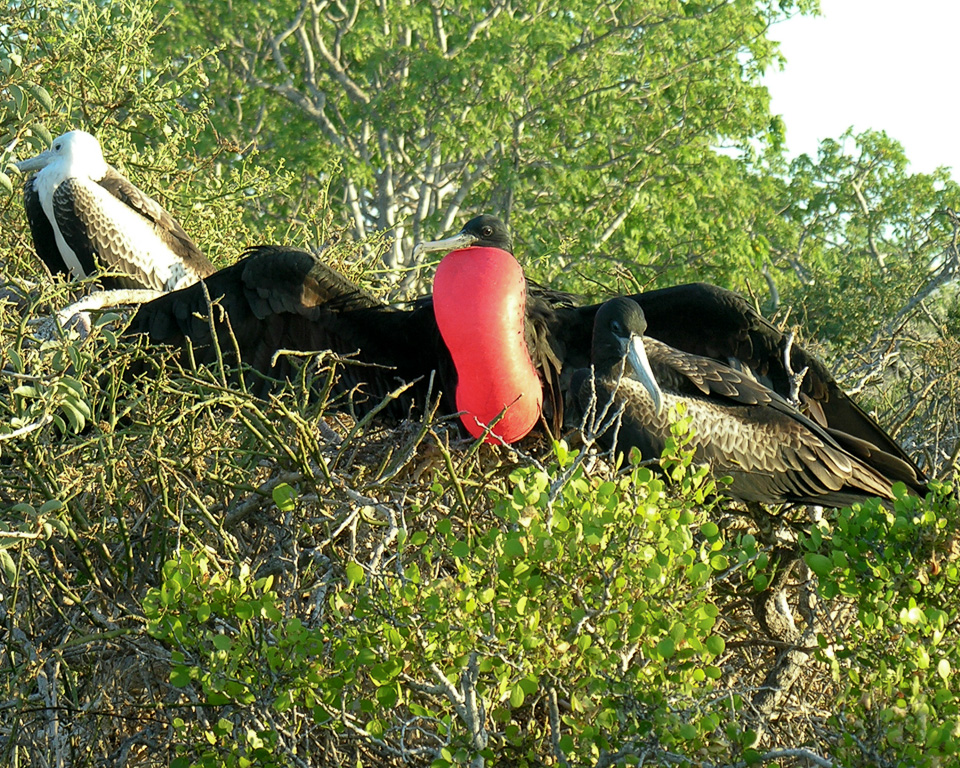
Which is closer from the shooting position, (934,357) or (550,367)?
(550,367)

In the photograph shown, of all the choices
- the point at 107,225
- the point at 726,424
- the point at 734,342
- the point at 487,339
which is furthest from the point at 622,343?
the point at 107,225

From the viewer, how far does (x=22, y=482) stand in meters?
3.20

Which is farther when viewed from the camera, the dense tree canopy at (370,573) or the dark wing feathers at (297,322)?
the dark wing feathers at (297,322)

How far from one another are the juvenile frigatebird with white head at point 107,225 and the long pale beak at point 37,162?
0.02 meters

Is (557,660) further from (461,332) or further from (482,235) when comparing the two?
(482,235)

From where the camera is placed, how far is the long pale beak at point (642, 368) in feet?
12.9

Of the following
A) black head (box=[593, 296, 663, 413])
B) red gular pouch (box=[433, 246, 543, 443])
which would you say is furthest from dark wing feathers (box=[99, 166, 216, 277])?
black head (box=[593, 296, 663, 413])

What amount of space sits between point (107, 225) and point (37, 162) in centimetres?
60

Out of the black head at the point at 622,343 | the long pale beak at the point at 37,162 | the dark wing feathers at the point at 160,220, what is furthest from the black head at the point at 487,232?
the long pale beak at the point at 37,162

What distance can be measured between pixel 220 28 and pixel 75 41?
954cm

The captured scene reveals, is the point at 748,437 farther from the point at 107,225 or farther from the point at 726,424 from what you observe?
the point at 107,225

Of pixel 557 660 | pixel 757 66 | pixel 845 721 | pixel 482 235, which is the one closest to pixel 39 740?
pixel 557 660

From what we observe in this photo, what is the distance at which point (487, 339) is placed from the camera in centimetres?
397

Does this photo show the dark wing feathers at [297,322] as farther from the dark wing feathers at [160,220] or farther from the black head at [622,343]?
the dark wing feathers at [160,220]
